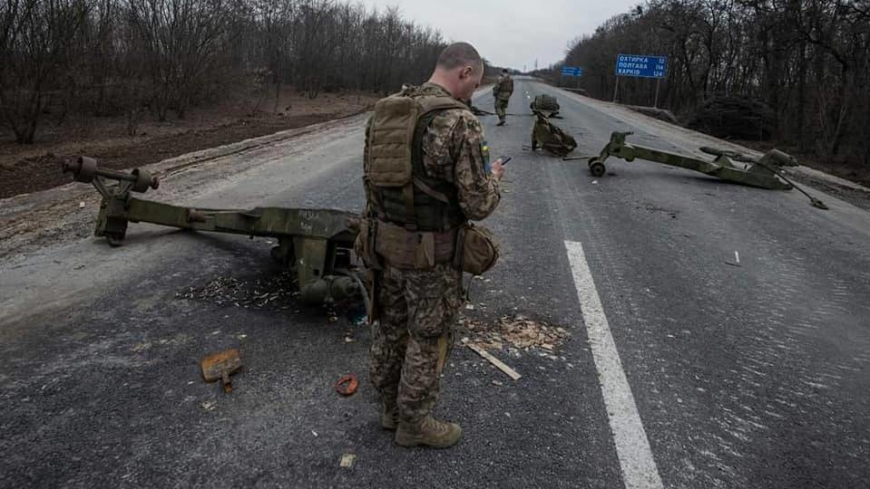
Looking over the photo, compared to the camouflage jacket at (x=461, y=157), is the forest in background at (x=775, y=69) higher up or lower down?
higher up

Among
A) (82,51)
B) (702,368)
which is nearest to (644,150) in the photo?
(702,368)

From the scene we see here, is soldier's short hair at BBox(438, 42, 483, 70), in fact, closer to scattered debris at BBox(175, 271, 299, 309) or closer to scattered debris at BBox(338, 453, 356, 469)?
scattered debris at BBox(338, 453, 356, 469)

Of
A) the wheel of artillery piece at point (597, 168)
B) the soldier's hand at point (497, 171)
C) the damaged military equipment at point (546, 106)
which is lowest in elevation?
the wheel of artillery piece at point (597, 168)

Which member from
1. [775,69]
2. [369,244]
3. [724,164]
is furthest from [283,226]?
[775,69]

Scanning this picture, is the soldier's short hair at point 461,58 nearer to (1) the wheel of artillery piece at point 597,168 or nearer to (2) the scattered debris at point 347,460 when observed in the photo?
(2) the scattered debris at point 347,460

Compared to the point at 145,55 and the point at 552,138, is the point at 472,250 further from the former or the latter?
the point at 145,55

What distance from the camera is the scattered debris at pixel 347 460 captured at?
2424 mm

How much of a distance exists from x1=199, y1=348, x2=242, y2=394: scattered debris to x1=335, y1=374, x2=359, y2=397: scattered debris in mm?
577

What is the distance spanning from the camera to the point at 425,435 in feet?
8.36

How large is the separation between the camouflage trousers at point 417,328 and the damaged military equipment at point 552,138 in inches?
384

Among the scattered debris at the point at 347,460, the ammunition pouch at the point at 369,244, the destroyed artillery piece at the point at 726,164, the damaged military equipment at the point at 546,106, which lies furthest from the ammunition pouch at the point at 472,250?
the damaged military equipment at the point at 546,106

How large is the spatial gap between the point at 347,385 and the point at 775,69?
2742 cm

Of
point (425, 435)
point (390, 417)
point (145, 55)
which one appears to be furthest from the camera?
point (145, 55)

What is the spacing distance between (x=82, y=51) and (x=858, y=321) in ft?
51.7
